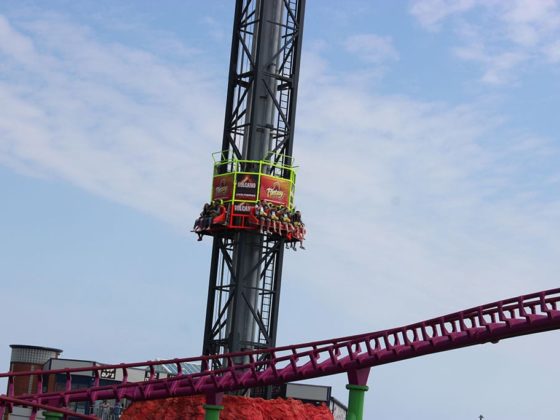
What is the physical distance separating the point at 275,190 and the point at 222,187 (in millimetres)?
2639

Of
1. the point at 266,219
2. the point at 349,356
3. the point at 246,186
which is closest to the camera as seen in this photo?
the point at 349,356

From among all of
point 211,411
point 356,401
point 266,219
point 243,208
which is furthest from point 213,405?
point 243,208

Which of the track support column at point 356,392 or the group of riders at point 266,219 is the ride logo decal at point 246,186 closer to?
the group of riders at point 266,219

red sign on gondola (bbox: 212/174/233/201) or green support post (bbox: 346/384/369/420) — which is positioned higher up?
red sign on gondola (bbox: 212/174/233/201)

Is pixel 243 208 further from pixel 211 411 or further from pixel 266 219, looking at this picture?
pixel 211 411

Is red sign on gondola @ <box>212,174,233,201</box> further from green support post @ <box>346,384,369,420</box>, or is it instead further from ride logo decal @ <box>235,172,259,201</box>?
green support post @ <box>346,384,369,420</box>

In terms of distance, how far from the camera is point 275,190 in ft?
190

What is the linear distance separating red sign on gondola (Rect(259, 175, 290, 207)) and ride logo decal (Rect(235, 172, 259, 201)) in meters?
0.34

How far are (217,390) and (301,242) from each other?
642 inches

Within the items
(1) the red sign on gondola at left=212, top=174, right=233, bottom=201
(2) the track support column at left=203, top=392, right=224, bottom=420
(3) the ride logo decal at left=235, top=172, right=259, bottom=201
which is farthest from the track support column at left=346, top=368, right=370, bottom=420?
(1) the red sign on gondola at left=212, top=174, right=233, bottom=201

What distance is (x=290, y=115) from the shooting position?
5941 centimetres

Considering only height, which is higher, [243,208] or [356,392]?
[243,208]

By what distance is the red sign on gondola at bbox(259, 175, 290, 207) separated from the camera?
5747 centimetres

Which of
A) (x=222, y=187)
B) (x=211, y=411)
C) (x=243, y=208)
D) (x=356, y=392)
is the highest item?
(x=222, y=187)
